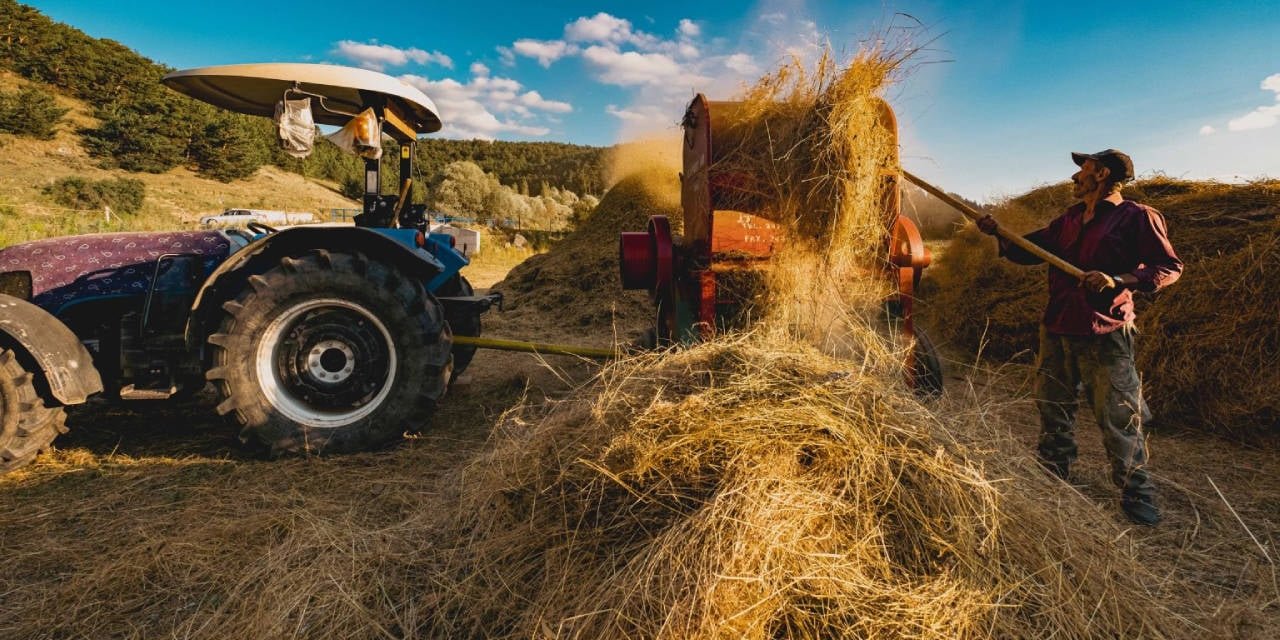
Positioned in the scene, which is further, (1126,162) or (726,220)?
(726,220)

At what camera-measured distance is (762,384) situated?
2.02 meters

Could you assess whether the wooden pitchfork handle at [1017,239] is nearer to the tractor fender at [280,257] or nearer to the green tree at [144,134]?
the tractor fender at [280,257]

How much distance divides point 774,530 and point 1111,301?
96.4 inches

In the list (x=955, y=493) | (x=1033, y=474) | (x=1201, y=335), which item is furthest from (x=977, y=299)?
(x=955, y=493)

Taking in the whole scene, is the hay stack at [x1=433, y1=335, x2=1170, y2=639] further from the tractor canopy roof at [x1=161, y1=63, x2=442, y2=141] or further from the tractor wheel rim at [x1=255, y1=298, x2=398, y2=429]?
the tractor canopy roof at [x1=161, y1=63, x2=442, y2=141]

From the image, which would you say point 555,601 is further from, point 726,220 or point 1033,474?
point 726,220

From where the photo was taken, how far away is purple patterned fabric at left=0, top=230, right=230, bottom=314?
12.7 feet

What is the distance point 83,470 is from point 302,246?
1.68 meters

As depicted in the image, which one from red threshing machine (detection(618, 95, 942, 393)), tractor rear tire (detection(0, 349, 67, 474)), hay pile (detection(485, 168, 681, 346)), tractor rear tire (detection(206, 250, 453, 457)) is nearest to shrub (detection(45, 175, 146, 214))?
hay pile (detection(485, 168, 681, 346))

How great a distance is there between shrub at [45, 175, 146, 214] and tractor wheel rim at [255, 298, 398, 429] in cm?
3313

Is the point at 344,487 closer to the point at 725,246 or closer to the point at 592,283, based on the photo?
the point at 725,246

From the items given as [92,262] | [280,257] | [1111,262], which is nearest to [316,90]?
[280,257]

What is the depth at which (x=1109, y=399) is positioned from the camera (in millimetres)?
2973

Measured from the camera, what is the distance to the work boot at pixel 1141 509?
289 centimetres
